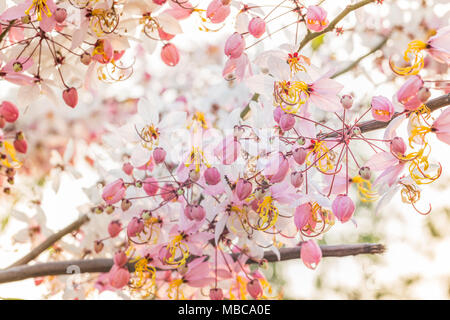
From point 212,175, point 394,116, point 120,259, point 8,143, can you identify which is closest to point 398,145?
point 394,116

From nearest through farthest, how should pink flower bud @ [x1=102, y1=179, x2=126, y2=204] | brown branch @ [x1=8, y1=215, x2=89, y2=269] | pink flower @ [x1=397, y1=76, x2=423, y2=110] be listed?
pink flower @ [x1=397, y1=76, x2=423, y2=110], pink flower bud @ [x1=102, y1=179, x2=126, y2=204], brown branch @ [x1=8, y1=215, x2=89, y2=269]

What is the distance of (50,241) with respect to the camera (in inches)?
21.3

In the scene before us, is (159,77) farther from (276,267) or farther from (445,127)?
(445,127)

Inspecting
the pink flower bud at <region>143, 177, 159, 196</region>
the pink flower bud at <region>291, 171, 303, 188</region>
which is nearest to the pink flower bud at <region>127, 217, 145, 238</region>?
the pink flower bud at <region>143, 177, 159, 196</region>

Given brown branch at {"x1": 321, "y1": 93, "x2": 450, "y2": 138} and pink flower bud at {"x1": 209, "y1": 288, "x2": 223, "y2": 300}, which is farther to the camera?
pink flower bud at {"x1": 209, "y1": 288, "x2": 223, "y2": 300}

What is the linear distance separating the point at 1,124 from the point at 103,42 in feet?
0.41

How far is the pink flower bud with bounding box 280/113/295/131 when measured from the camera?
334 mm

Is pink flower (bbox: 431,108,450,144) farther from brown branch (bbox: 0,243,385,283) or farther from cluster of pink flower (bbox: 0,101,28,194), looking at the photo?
cluster of pink flower (bbox: 0,101,28,194)

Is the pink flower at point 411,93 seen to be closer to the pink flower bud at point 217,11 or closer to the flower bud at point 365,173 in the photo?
the flower bud at point 365,173

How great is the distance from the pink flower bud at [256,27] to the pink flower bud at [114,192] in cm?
16

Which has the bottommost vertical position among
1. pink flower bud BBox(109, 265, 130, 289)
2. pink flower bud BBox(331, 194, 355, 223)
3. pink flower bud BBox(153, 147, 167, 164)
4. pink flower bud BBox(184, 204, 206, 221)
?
pink flower bud BBox(109, 265, 130, 289)

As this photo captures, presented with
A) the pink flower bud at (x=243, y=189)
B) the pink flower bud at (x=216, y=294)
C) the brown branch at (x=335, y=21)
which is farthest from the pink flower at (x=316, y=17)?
the pink flower bud at (x=216, y=294)

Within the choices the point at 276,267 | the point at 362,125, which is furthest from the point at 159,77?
the point at 362,125

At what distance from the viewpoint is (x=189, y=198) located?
0.44 meters
